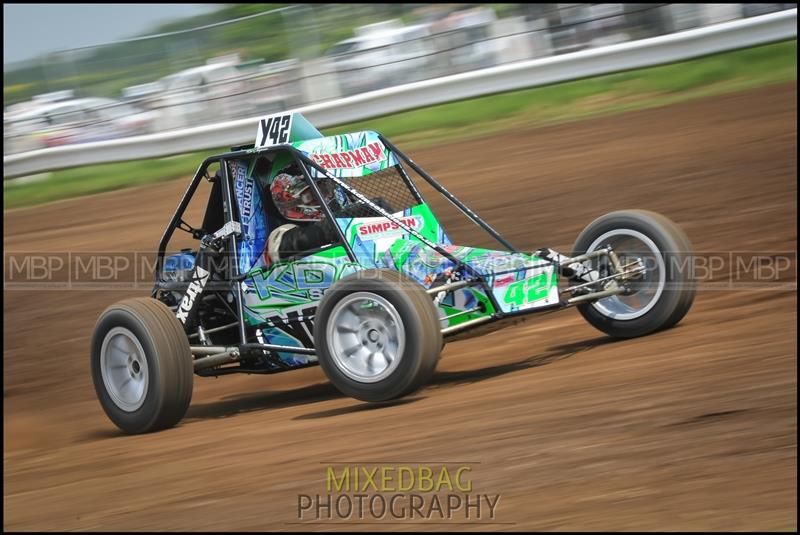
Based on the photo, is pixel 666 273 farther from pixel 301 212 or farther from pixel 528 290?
pixel 301 212

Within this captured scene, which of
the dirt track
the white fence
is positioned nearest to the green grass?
the white fence

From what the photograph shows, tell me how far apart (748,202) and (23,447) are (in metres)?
6.32

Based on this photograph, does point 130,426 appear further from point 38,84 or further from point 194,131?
point 38,84

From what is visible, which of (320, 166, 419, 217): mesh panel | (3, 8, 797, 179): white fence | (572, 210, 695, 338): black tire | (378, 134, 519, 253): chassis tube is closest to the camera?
(572, 210, 695, 338): black tire

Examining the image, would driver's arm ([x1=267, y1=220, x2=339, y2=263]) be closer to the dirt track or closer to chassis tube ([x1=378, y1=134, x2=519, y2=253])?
chassis tube ([x1=378, y1=134, x2=519, y2=253])

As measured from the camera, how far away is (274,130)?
7008 mm

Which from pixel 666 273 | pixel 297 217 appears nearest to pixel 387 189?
pixel 297 217

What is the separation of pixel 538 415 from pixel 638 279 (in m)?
1.92

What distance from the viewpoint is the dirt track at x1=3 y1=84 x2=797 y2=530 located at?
413 centimetres

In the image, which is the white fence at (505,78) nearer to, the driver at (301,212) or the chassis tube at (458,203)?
the chassis tube at (458,203)

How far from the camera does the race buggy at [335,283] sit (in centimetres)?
618

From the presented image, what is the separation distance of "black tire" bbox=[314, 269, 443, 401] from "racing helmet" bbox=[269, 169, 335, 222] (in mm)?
998

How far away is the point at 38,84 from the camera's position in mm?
17328

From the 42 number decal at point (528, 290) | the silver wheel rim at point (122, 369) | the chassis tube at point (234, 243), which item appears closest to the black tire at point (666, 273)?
the 42 number decal at point (528, 290)
